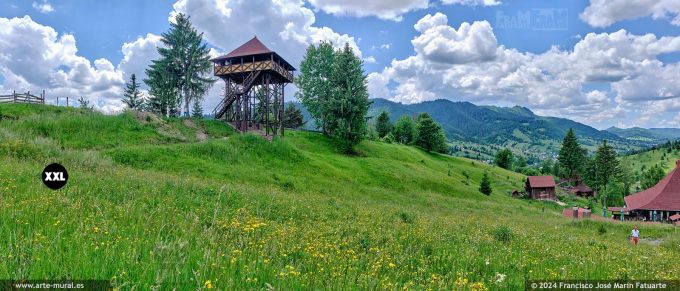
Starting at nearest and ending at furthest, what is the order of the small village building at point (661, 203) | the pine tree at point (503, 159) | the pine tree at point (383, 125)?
1. the small village building at point (661, 203)
2. the pine tree at point (383, 125)
3. the pine tree at point (503, 159)

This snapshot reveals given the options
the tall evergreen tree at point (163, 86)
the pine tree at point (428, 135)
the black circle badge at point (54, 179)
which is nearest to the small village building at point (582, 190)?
the pine tree at point (428, 135)

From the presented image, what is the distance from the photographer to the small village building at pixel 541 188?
89062mm

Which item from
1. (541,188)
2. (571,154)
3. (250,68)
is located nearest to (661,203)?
(541,188)

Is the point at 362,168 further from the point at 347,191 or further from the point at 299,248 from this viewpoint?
the point at 299,248

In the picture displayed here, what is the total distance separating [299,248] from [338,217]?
6.57 metres

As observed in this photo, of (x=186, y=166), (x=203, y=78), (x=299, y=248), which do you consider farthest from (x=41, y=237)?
(x=203, y=78)

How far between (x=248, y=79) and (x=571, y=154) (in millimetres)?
95036

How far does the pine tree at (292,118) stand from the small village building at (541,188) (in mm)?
59541

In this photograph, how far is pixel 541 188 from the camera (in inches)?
3529

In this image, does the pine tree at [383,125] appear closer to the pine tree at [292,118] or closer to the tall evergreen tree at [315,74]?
the pine tree at [292,118]

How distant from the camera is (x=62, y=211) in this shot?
6539mm

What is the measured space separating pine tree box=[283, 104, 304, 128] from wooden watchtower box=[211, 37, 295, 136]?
110 ft

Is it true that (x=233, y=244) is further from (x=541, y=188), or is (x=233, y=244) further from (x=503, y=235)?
(x=541, y=188)

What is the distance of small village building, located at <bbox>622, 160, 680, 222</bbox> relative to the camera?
57750mm
